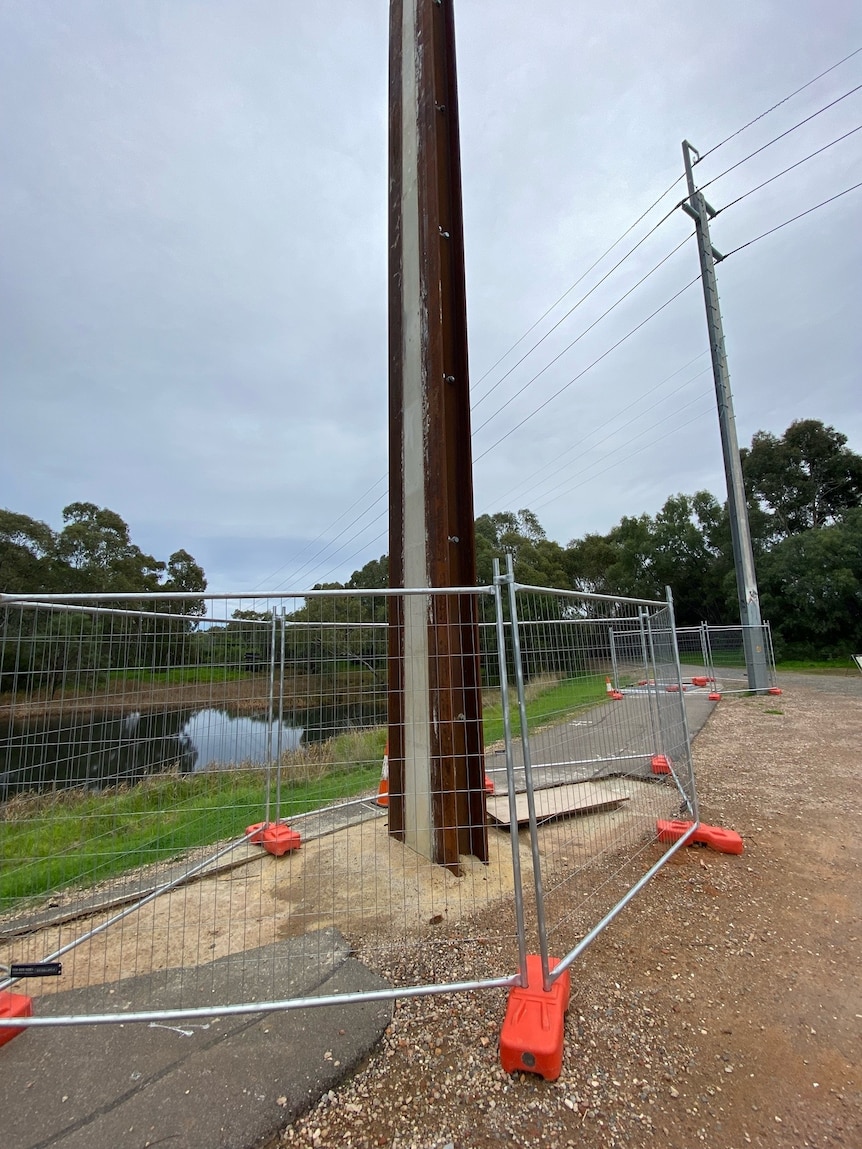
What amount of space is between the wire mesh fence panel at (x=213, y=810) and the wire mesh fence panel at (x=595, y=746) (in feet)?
0.99

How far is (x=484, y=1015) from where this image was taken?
7.32ft

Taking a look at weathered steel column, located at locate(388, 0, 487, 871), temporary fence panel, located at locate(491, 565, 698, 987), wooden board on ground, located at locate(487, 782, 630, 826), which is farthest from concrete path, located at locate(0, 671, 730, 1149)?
wooden board on ground, located at locate(487, 782, 630, 826)

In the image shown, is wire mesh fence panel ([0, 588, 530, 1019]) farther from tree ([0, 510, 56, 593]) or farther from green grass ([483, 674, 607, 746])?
tree ([0, 510, 56, 593])

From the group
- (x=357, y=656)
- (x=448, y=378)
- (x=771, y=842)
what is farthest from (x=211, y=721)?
(x=771, y=842)

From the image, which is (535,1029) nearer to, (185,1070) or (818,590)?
(185,1070)

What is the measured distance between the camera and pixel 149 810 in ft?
10.3

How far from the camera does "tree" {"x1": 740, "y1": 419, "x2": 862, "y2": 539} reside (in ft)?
104

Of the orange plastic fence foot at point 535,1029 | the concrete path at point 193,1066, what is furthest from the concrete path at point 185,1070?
the orange plastic fence foot at point 535,1029

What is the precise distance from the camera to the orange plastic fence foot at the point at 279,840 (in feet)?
12.7

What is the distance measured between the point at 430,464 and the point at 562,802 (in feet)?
10.4

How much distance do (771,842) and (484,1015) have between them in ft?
9.68

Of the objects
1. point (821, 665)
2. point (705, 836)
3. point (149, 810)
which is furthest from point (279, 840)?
point (821, 665)

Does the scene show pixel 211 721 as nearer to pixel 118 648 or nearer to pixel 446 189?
pixel 118 648

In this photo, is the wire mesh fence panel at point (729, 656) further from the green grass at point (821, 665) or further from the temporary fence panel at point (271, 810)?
Result: the temporary fence panel at point (271, 810)
